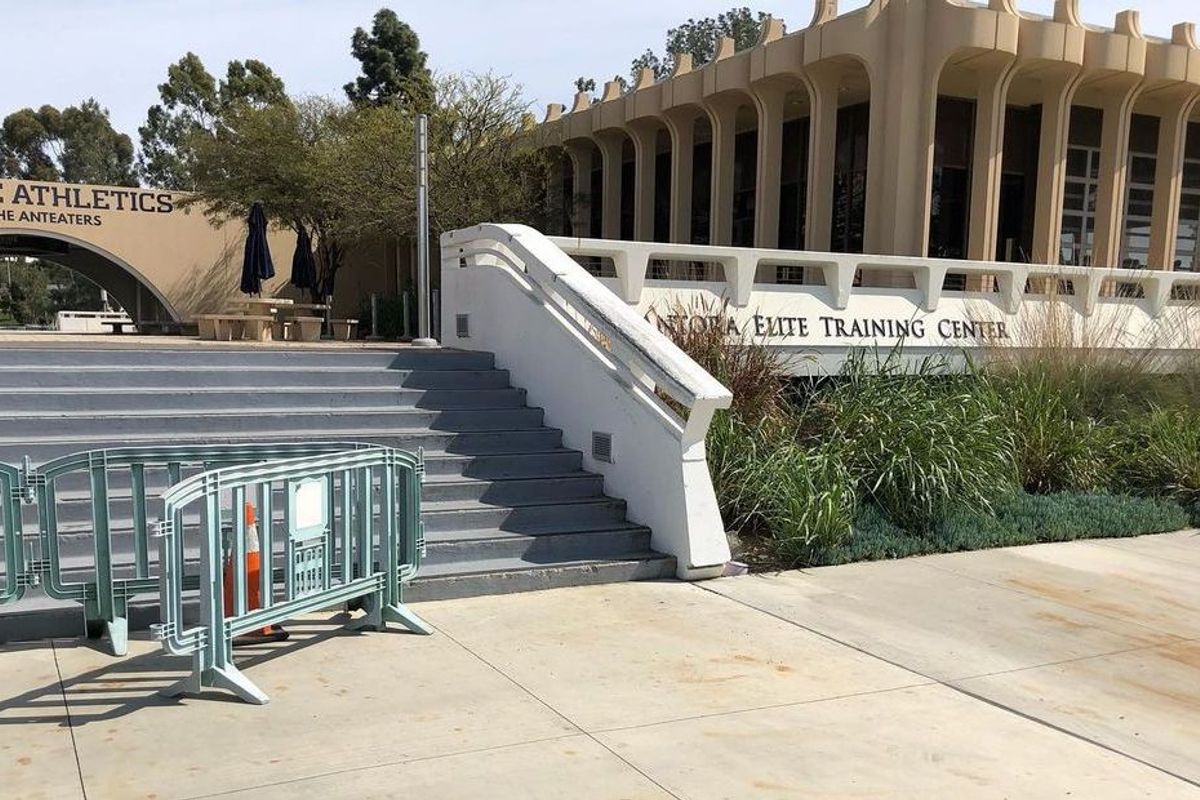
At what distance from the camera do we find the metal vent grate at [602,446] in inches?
319

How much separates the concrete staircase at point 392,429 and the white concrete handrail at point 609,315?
1098 millimetres

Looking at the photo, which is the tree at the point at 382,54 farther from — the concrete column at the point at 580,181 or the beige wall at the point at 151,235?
the concrete column at the point at 580,181

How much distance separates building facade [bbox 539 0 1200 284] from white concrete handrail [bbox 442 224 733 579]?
365 inches

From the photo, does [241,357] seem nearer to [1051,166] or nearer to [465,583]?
[465,583]

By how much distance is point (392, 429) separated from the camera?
845 centimetres

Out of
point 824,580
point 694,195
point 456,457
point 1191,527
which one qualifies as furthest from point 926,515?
point 694,195

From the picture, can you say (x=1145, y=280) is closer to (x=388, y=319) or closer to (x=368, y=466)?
(x=368, y=466)

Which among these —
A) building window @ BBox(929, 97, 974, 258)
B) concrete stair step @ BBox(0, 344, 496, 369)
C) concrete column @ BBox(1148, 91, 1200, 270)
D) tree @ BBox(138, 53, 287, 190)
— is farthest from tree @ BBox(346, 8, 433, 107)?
concrete stair step @ BBox(0, 344, 496, 369)

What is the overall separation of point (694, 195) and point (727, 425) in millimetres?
19258

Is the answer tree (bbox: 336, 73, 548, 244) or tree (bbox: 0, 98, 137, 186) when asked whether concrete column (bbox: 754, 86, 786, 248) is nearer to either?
tree (bbox: 336, 73, 548, 244)

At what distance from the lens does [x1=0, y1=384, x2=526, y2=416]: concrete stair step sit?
25.1ft

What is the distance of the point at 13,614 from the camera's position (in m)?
5.54

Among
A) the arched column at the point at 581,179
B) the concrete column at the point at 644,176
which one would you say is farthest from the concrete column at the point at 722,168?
the arched column at the point at 581,179

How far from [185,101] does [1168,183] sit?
198ft
